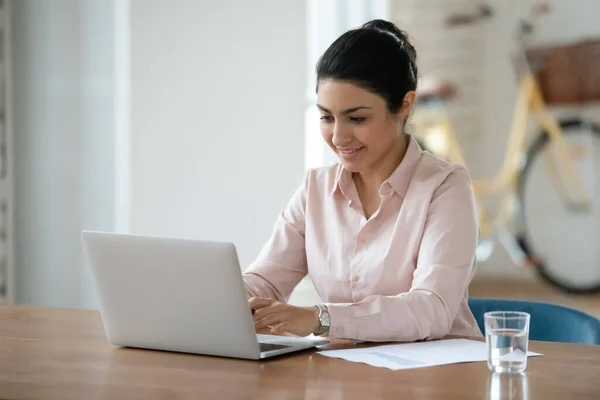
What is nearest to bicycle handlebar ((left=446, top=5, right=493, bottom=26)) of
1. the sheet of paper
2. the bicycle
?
the bicycle

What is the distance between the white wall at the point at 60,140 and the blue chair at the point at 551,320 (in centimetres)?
202

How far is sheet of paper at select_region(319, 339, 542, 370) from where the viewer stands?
5.22ft

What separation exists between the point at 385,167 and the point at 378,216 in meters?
0.12

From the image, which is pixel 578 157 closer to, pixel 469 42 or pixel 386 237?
pixel 469 42

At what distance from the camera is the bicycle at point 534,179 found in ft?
17.6

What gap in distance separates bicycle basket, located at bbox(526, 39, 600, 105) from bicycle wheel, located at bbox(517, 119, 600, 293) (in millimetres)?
150

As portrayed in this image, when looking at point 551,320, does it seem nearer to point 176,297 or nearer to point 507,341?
point 507,341

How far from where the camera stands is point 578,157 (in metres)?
5.36

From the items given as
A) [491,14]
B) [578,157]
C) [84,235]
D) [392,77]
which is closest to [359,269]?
[392,77]

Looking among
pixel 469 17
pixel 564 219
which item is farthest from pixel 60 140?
pixel 564 219

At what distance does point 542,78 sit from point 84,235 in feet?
13.3

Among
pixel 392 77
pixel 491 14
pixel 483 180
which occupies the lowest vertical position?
pixel 483 180

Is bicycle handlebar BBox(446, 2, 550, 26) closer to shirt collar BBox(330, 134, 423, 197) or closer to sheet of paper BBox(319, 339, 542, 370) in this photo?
shirt collar BBox(330, 134, 423, 197)

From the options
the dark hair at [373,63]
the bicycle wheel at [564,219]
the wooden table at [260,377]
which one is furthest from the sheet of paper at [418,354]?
the bicycle wheel at [564,219]
